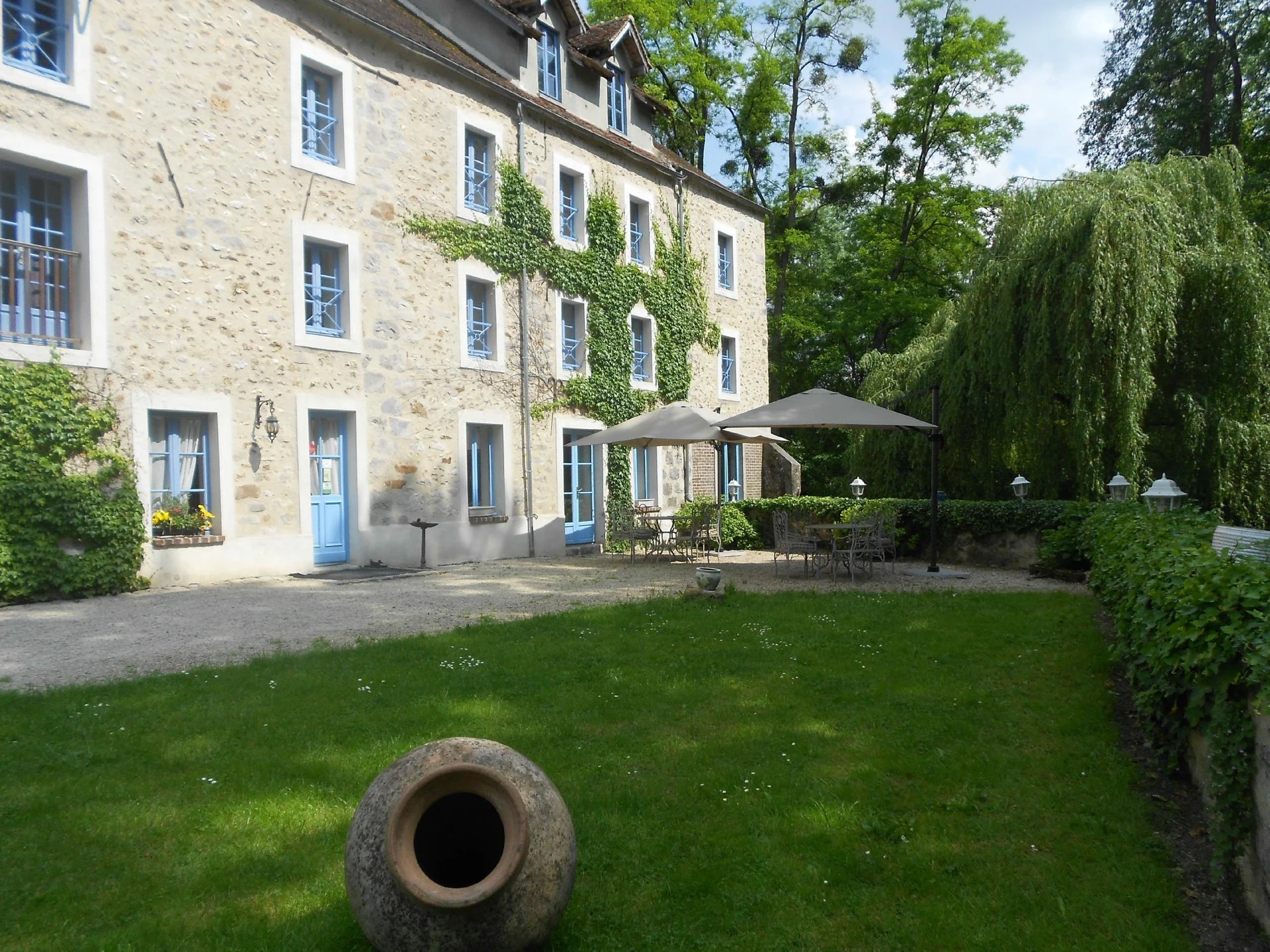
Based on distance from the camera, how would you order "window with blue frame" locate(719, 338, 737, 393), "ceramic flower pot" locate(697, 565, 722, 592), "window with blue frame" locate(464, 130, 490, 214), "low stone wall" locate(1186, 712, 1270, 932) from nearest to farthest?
"low stone wall" locate(1186, 712, 1270, 932) < "ceramic flower pot" locate(697, 565, 722, 592) < "window with blue frame" locate(464, 130, 490, 214) < "window with blue frame" locate(719, 338, 737, 393)

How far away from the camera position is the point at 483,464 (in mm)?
15484

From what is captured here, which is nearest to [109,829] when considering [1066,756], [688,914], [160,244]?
[688,914]

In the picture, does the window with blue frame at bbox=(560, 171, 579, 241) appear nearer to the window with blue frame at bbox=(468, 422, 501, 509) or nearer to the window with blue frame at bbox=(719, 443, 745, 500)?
the window with blue frame at bbox=(468, 422, 501, 509)

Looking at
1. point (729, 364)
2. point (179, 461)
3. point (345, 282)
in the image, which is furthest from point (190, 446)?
point (729, 364)

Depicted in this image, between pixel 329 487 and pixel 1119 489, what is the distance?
11.0 metres

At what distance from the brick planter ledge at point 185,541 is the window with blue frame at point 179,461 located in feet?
1.30

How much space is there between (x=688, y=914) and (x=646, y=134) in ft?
64.4

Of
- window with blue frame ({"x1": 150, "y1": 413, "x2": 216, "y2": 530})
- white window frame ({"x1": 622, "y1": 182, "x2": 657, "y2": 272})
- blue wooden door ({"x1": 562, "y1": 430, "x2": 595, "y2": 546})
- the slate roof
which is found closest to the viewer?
window with blue frame ({"x1": 150, "y1": 413, "x2": 216, "y2": 530})

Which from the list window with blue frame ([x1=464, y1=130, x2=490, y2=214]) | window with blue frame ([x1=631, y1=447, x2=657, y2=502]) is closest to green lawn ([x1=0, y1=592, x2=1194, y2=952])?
window with blue frame ([x1=464, y1=130, x2=490, y2=214])

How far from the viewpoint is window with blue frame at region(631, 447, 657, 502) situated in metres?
18.6

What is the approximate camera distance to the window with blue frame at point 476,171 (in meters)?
15.1

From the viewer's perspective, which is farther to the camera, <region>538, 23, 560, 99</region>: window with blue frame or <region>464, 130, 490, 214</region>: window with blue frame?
<region>538, 23, 560, 99</region>: window with blue frame

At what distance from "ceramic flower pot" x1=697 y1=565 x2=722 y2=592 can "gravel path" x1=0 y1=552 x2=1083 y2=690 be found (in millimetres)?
837

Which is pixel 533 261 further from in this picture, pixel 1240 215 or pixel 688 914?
pixel 688 914
